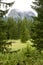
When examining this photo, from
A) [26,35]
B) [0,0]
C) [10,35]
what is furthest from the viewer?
[10,35]

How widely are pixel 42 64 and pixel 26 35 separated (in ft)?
141

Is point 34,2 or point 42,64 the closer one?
point 42,64

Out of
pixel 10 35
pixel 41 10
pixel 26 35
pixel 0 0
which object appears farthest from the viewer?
pixel 10 35

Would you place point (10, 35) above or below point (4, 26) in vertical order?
below

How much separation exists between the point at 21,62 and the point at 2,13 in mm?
6501

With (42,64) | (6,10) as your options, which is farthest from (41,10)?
(42,64)

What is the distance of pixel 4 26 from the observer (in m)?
17.4

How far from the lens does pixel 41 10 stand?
61.7ft

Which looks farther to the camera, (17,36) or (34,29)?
(17,36)

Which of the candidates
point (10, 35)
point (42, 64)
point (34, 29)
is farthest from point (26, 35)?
point (42, 64)

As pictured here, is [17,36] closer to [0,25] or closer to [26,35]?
[26,35]

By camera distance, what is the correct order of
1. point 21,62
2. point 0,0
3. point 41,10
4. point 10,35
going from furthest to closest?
1. point 10,35
2. point 41,10
3. point 0,0
4. point 21,62

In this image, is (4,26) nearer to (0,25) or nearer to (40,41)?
(0,25)

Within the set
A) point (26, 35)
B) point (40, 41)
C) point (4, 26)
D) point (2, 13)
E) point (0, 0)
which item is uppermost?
point (0, 0)
